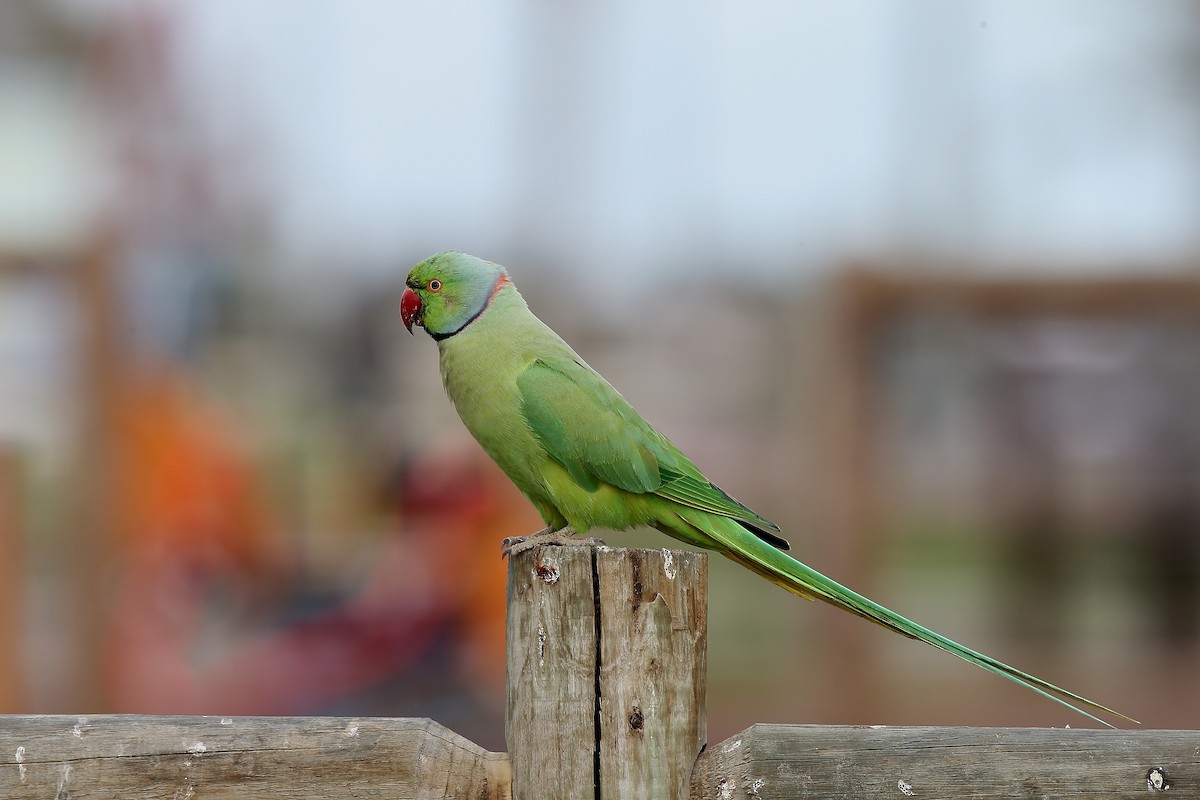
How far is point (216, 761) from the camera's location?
164 cm

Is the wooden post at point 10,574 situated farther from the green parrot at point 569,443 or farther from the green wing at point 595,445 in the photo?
the green wing at point 595,445

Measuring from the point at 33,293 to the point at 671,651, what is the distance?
161 inches

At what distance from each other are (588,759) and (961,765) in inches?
20.8

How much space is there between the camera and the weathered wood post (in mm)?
1730

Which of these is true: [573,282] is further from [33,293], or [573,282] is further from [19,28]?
[19,28]

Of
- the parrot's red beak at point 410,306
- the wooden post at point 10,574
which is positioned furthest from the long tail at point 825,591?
the wooden post at point 10,574

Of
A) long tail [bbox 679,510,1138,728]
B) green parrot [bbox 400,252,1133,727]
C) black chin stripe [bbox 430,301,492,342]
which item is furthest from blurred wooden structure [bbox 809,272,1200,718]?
black chin stripe [bbox 430,301,492,342]

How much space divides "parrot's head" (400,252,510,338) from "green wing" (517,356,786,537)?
0.27 metres

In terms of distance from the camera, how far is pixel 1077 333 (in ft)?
16.5

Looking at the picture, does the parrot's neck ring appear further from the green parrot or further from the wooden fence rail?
the wooden fence rail

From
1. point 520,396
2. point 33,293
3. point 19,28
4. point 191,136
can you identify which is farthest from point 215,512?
point 19,28

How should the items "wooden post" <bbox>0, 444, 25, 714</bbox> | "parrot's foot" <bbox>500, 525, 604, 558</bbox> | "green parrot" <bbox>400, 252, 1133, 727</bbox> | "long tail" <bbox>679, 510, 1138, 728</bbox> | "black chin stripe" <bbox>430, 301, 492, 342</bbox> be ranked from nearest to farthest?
"long tail" <bbox>679, 510, 1138, 728</bbox>, "parrot's foot" <bbox>500, 525, 604, 558</bbox>, "green parrot" <bbox>400, 252, 1133, 727</bbox>, "black chin stripe" <bbox>430, 301, 492, 342</bbox>, "wooden post" <bbox>0, 444, 25, 714</bbox>

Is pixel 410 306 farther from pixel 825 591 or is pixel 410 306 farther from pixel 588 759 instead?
pixel 588 759

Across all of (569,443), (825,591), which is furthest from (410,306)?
→ (825,591)
